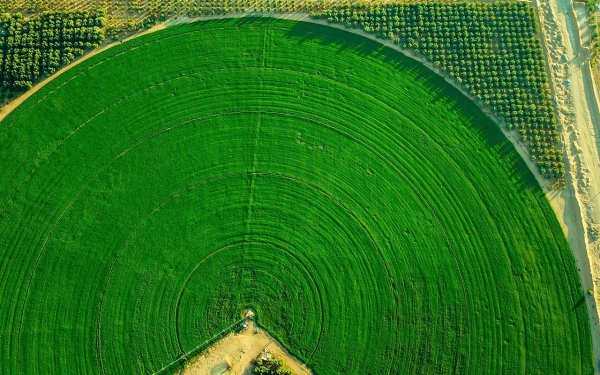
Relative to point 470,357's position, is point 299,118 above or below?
above

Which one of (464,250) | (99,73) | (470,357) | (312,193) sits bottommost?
(470,357)

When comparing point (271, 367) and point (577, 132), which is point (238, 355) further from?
point (577, 132)

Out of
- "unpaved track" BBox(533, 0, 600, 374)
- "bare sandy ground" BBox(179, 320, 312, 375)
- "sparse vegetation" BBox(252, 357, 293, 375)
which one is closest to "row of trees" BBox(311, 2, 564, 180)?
"unpaved track" BBox(533, 0, 600, 374)

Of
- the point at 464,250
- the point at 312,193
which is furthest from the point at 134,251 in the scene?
the point at 464,250

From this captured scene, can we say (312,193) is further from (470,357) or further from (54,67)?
(54,67)

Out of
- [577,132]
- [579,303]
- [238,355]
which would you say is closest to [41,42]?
[238,355]

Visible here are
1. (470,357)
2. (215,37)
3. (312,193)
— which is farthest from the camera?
(215,37)

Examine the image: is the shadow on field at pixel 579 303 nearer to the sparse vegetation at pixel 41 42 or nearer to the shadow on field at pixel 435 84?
the shadow on field at pixel 435 84
